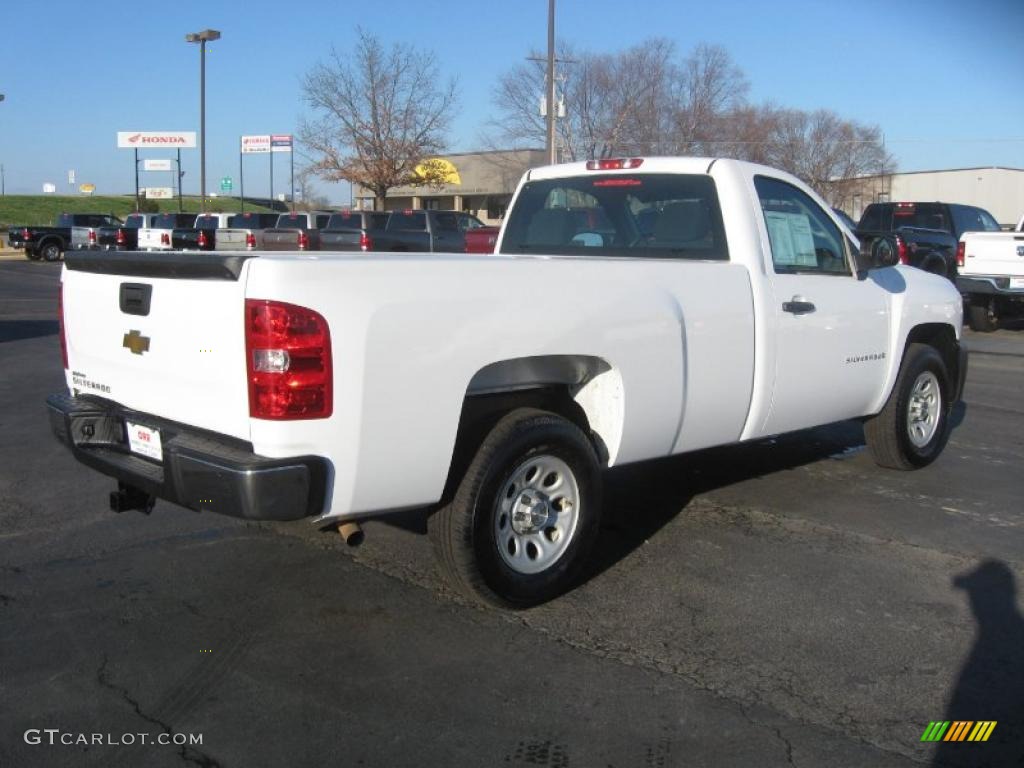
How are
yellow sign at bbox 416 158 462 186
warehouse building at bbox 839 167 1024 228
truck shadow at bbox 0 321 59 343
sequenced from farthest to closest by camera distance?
warehouse building at bbox 839 167 1024 228
yellow sign at bbox 416 158 462 186
truck shadow at bbox 0 321 59 343

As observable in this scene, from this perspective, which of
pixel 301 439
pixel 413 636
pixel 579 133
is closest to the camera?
pixel 301 439

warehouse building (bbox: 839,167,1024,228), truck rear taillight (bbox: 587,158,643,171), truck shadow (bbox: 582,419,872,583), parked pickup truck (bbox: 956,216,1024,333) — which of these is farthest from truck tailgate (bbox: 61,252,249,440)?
warehouse building (bbox: 839,167,1024,228)

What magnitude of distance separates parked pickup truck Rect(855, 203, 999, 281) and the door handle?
1209 centimetres

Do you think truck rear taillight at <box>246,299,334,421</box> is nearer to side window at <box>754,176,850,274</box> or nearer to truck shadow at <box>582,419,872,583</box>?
truck shadow at <box>582,419,872,583</box>

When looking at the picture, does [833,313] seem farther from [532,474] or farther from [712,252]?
[532,474]

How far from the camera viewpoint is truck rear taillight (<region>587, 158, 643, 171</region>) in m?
5.97

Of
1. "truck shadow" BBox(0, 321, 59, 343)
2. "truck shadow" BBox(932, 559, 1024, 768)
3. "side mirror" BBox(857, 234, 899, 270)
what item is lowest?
"truck shadow" BBox(932, 559, 1024, 768)

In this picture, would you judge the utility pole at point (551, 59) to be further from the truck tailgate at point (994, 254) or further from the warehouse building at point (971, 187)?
the warehouse building at point (971, 187)

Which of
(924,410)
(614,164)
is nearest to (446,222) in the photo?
(924,410)

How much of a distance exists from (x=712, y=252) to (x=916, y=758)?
2.94 m

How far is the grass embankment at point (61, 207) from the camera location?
69.4 meters

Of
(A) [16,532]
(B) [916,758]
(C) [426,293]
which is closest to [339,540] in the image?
(A) [16,532]

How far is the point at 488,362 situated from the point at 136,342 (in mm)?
1449

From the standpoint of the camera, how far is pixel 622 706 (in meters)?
3.55
